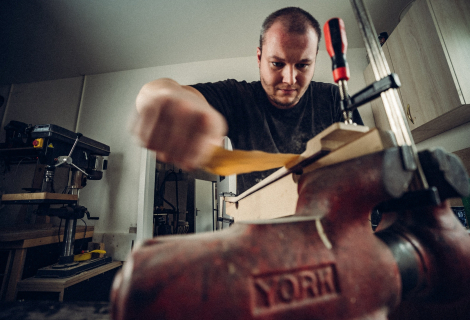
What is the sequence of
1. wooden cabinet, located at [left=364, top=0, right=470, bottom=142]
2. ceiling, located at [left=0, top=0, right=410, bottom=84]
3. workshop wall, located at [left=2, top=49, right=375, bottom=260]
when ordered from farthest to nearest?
1. workshop wall, located at [left=2, top=49, right=375, bottom=260]
2. ceiling, located at [left=0, top=0, right=410, bottom=84]
3. wooden cabinet, located at [left=364, top=0, right=470, bottom=142]

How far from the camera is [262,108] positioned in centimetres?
118

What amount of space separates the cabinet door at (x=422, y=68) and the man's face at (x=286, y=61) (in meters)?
1.11

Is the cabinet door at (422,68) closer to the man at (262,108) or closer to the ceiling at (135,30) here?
Result: the ceiling at (135,30)

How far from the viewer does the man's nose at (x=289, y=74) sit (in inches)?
36.4

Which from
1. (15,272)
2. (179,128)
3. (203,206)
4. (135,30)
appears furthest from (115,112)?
(179,128)

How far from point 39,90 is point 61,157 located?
2306mm

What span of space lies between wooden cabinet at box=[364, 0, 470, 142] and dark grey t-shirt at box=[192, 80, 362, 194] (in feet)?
2.69

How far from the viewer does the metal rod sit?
0.99 ft

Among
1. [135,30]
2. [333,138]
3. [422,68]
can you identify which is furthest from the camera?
[135,30]

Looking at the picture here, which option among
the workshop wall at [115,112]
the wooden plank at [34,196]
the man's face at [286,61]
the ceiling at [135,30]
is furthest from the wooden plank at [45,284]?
the ceiling at [135,30]

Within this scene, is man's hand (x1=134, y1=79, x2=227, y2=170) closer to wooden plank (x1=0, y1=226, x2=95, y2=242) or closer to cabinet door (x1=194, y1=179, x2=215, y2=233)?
wooden plank (x1=0, y1=226, x2=95, y2=242)

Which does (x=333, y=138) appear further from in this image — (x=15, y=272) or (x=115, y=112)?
(x=115, y=112)

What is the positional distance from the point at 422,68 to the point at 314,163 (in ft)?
5.95

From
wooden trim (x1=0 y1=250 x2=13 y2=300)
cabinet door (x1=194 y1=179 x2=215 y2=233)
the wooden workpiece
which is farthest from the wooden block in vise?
cabinet door (x1=194 y1=179 x2=215 y2=233)
